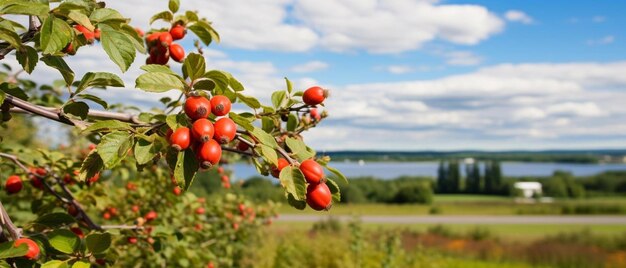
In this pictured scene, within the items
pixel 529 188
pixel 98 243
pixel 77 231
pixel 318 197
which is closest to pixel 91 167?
pixel 98 243

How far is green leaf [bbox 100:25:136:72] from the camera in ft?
4.66

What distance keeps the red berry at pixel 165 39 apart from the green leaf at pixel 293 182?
3.51 feet

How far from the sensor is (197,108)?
4.12ft

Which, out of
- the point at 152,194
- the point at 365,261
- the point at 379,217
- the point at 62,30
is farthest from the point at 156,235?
the point at 379,217

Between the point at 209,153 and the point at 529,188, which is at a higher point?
the point at 209,153

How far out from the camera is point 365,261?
10758mm

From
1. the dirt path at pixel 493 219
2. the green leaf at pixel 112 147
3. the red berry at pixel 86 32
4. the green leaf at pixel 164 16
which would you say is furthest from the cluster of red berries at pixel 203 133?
the dirt path at pixel 493 219

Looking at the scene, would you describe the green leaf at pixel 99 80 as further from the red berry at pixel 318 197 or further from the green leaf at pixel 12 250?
the red berry at pixel 318 197

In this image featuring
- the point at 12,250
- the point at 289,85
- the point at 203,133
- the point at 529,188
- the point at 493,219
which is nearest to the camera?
the point at 203,133

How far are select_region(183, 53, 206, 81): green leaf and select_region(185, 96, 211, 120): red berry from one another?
0.09 metres

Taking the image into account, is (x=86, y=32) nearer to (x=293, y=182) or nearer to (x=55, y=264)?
(x=55, y=264)

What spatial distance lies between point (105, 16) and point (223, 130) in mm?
585

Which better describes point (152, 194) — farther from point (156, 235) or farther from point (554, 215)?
point (554, 215)

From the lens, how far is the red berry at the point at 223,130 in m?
1.25
